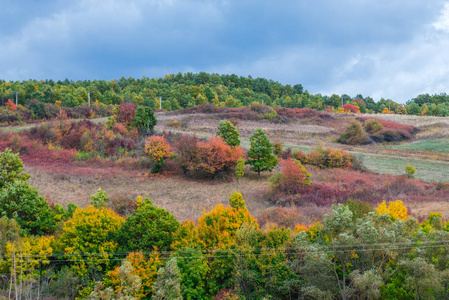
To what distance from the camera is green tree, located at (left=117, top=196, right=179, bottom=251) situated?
18109 millimetres

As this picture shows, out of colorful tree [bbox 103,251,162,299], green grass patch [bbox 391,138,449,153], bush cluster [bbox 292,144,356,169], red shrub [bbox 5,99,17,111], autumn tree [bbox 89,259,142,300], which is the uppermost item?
red shrub [bbox 5,99,17,111]

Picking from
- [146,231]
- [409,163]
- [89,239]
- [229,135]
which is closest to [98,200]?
[89,239]

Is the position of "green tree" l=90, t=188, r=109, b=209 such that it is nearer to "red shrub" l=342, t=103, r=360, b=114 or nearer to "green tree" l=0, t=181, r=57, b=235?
"green tree" l=0, t=181, r=57, b=235

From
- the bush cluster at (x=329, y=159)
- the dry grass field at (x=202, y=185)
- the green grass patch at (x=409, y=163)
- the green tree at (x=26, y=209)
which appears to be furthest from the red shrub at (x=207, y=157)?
the green tree at (x=26, y=209)

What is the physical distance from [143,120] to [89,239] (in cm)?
3312

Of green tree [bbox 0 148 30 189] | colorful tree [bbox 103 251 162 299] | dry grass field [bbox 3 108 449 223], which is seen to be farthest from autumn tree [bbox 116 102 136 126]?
colorful tree [bbox 103 251 162 299]

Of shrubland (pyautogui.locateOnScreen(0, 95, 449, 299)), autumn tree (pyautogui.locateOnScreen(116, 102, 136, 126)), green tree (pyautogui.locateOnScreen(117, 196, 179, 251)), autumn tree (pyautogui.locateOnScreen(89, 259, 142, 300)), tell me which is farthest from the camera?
autumn tree (pyautogui.locateOnScreen(116, 102, 136, 126))

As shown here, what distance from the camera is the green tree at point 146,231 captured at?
1811 centimetres

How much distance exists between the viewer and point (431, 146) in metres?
57.0

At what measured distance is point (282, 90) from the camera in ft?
435

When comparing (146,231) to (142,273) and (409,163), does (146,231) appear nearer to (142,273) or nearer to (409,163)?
(142,273)

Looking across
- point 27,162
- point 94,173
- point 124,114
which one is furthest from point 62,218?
point 124,114

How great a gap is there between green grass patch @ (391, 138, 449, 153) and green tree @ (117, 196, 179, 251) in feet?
162

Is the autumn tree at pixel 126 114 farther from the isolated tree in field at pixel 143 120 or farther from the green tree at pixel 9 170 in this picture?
the green tree at pixel 9 170
